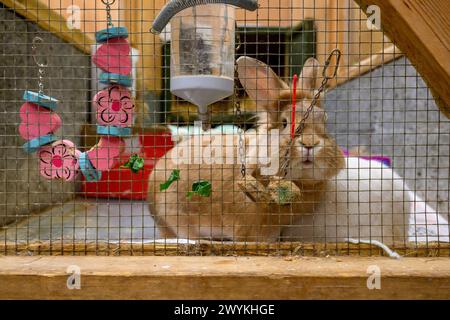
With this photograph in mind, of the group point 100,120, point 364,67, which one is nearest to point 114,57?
point 100,120

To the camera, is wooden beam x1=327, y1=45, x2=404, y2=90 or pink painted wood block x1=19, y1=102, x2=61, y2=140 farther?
wooden beam x1=327, y1=45, x2=404, y2=90

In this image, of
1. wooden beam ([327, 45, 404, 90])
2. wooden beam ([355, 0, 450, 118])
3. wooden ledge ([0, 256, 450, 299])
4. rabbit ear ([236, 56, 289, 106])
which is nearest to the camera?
wooden beam ([355, 0, 450, 118])

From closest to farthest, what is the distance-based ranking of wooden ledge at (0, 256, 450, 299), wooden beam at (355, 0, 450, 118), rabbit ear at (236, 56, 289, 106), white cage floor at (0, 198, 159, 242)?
wooden beam at (355, 0, 450, 118) < wooden ledge at (0, 256, 450, 299) < rabbit ear at (236, 56, 289, 106) < white cage floor at (0, 198, 159, 242)

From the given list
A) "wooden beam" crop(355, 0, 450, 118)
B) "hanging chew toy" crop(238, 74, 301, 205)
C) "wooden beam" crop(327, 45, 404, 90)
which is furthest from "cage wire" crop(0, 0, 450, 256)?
"wooden beam" crop(327, 45, 404, 90)

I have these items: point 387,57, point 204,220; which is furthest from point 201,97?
point 387,57

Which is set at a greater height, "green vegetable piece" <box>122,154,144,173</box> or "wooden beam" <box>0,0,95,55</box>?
"wooden beam" <box>0,0,95,55</box>

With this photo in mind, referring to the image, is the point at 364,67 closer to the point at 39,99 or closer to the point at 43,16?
the point at 43,16

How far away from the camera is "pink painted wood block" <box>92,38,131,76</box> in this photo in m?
1.43

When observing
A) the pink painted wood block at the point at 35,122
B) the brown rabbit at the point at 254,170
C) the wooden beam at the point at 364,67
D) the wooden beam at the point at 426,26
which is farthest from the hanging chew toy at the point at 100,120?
the wooden beam at the point at 364,67

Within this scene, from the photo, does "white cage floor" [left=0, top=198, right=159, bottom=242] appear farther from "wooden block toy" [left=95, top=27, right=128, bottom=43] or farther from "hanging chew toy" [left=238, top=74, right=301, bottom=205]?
"wooden block toy" [left=95, top=27, right=128, bottom=43]

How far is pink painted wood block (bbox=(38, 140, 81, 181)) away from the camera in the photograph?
147cm

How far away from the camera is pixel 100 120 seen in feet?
4.68

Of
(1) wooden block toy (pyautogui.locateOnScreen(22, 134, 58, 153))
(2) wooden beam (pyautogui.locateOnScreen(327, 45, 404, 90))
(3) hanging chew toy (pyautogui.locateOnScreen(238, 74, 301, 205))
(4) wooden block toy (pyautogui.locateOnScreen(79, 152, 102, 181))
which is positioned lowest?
(3) hanging chew toy (pyautogui.locateOnScreen(238, 74, 301, 205))
